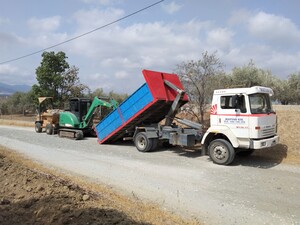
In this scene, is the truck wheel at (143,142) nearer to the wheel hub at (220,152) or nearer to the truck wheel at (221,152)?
the truck wheel at (221,152)

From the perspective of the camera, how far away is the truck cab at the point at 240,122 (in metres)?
10.3

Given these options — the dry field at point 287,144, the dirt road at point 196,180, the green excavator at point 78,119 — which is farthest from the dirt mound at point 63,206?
the green excavator at point 78,119

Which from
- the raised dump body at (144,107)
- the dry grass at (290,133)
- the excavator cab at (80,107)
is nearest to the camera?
the dry grass at (290,133)

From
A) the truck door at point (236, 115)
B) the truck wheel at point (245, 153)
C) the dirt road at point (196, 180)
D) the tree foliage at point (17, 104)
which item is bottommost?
the dirt road at point (196, 180)

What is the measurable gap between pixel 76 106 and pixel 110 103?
11.0 ft

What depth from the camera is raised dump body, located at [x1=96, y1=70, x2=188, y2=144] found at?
12695 millimetres

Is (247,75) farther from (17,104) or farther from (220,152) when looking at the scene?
(17,104)

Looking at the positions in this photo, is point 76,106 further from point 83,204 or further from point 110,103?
point 83,204

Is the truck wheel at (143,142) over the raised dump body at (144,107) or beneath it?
beneath

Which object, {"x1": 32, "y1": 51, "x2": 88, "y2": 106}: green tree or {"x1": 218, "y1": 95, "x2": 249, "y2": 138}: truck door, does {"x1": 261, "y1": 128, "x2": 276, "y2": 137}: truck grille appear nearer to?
{"x1": 218, "y1": 95, "x2": 249, "y2": 138}: truck door

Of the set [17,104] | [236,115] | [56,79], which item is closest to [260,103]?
[236,115]

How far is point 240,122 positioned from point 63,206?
21.3 feet

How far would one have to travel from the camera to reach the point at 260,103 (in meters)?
10.8

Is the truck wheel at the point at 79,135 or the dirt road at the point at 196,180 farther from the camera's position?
the truck wheel at the point at 79,135
